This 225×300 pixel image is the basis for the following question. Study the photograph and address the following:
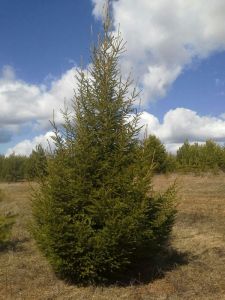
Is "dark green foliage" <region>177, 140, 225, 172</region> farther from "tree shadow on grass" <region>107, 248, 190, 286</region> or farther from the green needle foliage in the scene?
the green needle foliage

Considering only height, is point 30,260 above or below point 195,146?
below

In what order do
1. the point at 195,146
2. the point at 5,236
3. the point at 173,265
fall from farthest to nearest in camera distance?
the point at 195,146, the point at 5,236, the point at 173,265

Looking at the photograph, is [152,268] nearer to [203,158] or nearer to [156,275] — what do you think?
[156,275]

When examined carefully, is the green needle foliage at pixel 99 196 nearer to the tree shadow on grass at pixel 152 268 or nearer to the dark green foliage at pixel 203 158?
the tree shadow on grass at pixel 152 268

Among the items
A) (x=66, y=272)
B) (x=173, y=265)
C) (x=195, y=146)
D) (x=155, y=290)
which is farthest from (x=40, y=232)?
(x=195, y=146)

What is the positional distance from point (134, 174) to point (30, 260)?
411 centimetres

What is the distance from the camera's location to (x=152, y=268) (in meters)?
9.98

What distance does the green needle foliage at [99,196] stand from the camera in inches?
328

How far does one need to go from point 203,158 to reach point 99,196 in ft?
130

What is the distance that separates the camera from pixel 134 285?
900 centimetres

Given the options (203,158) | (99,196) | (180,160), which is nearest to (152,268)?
(99,196)

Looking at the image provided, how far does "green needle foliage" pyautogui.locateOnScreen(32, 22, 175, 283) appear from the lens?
27.4 ft

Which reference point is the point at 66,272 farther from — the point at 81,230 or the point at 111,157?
the point at 111,157

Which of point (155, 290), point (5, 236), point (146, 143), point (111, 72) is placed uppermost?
point (111, 72)
